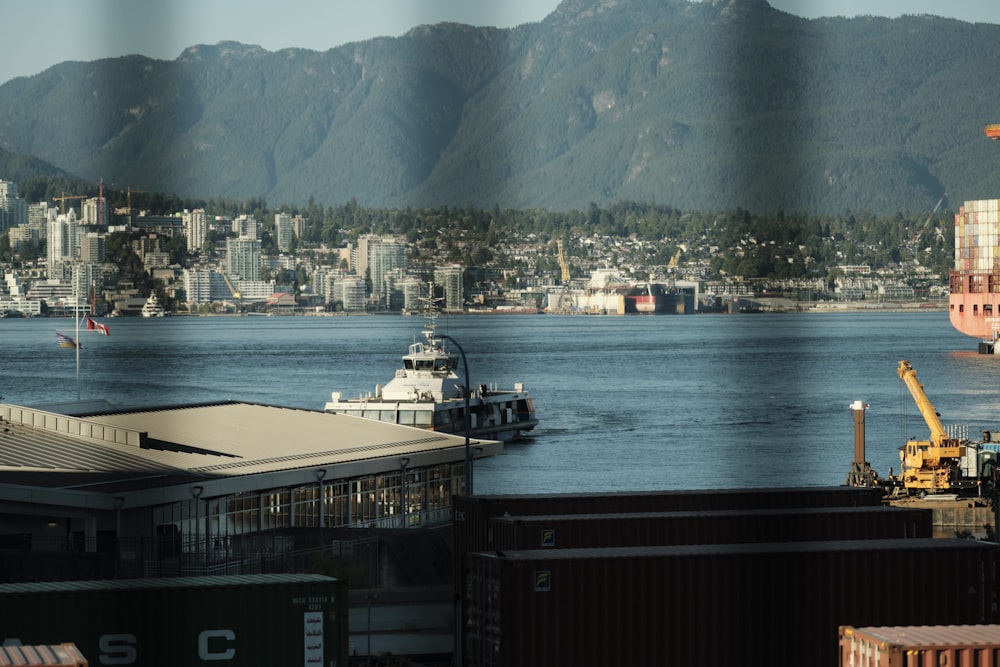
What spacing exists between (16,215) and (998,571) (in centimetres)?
5315

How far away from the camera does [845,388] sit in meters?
90.2

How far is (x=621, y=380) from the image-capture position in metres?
99.1

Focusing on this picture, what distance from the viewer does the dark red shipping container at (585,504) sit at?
803 inches

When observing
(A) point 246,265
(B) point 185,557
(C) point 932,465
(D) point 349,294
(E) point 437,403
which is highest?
(A) point 246,265

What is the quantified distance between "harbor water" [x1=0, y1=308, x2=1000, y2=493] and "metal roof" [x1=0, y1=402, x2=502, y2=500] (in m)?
1.88

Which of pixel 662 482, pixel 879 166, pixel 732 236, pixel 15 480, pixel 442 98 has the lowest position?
pixel 662 482

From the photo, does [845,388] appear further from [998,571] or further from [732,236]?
[732,236]

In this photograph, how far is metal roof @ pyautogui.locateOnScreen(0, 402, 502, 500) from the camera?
989 inches

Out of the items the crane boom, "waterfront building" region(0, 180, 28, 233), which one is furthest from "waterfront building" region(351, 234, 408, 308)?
the crane boom

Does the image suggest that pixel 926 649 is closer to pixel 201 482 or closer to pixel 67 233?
pixel 67 233

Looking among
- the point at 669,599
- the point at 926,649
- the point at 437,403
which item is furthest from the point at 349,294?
the point at 926,649

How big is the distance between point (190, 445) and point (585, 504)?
36.9 feet

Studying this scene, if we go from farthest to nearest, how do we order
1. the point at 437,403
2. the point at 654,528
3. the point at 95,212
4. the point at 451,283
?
the point at 437,403 → the point at 654,528 → the point at 451,283 → the point at 95,212

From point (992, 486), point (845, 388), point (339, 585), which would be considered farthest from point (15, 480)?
point (845, 388)
